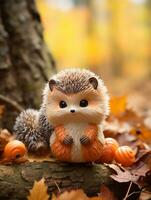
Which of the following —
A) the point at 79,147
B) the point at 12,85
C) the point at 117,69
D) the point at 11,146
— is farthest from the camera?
the point at 117,69

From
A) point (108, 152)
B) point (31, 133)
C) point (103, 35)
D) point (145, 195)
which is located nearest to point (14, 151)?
point (31, 133)

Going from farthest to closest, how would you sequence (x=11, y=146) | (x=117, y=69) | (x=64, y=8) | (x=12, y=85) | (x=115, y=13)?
(x=117, y=69) → (x=115, y=13) → (x=64, y=8) → (x=12, y=85) → (x=11, y=146)

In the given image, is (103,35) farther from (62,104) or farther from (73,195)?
(73,195)

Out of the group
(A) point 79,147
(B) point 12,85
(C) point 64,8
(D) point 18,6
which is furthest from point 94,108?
(C) point 64,8

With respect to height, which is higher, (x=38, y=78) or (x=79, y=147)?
(x=38, y=78)

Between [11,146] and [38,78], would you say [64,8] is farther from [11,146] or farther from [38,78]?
[11,146]

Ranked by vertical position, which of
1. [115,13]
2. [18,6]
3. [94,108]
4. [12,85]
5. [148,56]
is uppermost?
[115,13]

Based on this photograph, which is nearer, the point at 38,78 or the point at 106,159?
the point at 106,159

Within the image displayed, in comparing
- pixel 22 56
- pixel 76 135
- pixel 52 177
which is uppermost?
pixel 22 56
